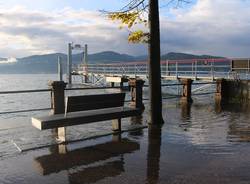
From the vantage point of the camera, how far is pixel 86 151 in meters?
8.69

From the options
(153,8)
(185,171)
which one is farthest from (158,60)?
(185,171)

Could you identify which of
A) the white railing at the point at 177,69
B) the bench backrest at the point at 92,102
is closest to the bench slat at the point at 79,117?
the bench backrest at the point at 92,102

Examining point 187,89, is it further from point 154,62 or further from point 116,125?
point 116,125

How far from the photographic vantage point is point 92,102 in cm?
1009

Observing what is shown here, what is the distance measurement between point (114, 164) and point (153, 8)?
17.8ft

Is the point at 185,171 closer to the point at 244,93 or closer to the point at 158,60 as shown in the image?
the point at 158,60

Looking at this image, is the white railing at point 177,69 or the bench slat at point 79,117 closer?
the bench slat at point 79,117

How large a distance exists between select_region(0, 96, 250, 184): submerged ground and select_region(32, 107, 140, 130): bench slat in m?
0.48

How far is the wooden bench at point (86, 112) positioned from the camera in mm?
9180

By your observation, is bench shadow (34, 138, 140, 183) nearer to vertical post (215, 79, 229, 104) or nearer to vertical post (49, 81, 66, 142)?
vertical post (49, 81, 66, 142)

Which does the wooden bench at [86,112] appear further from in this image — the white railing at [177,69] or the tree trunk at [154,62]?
the white railing at [177,69]

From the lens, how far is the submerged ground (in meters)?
6.80

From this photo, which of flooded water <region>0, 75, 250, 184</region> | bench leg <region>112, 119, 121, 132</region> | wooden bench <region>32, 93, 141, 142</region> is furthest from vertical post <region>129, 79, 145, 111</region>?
bench leg <region>112, 119, 121, 132</region>

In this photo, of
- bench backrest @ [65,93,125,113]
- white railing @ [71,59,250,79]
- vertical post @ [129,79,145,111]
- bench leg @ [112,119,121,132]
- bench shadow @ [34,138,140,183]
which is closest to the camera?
bench shadow @ [34,138,140,183]
